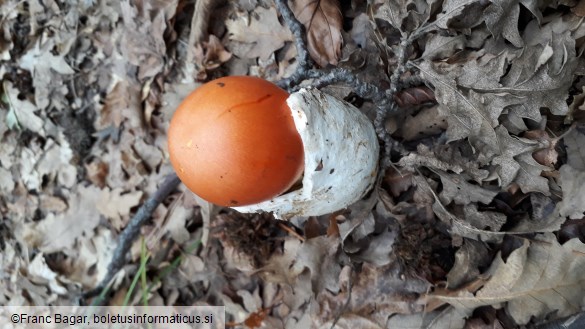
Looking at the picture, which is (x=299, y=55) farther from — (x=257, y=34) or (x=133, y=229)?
(x=133, y=229)

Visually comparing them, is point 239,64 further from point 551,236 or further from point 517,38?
point 551,236

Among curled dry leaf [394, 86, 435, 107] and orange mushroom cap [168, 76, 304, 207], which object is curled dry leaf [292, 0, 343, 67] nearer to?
curled dry leaf [394, 86, 435, 107]

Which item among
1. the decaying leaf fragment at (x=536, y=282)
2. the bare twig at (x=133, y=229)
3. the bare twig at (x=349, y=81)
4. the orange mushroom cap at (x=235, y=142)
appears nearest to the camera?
the orange mushroom cap at (x=235, y=142)

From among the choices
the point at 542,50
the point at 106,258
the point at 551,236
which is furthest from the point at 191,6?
the point at 551,236

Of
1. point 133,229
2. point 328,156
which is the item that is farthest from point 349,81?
point 133,229

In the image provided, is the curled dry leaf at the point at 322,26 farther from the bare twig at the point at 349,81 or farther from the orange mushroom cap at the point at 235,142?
the orange mushroom cap at the point at 235,142

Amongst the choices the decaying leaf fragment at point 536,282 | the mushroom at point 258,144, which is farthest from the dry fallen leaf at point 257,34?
the decaying leaf fragment at point 536,282

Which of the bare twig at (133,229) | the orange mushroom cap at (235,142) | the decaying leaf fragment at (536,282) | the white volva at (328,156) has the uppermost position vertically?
the orange mushroom cap at (235,142)
